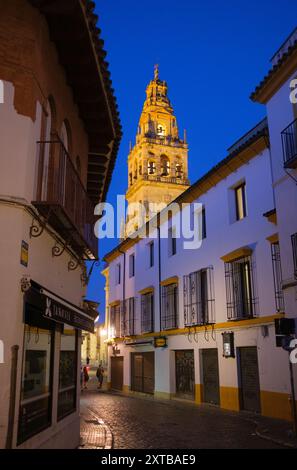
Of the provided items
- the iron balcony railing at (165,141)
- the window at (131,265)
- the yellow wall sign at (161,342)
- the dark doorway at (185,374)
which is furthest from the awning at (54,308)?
the iron balcony railing at (165,141)

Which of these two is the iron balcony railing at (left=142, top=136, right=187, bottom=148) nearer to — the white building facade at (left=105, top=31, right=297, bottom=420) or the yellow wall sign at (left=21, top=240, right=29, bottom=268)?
the white building facade at (left=105, top=31, right=297, bottom=420)

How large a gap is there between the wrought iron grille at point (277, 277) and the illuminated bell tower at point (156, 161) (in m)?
42.9

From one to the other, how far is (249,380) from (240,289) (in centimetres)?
332

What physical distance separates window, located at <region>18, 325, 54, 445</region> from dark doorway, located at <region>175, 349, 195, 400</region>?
1471 cm

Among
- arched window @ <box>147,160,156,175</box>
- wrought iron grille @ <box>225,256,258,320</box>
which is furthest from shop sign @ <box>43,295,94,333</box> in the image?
arched window @ <box>147,160,156,175</box>

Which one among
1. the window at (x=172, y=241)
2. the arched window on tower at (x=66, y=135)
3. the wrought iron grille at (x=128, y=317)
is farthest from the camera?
the wrought iron grille at (x=128, y=317)

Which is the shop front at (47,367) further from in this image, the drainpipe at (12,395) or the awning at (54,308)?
the drainpipe at (12,395)

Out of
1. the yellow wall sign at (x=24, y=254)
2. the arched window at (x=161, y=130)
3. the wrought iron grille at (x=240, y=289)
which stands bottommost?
the yellow wall sign at (x=24, y=254)

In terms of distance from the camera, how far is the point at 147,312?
90.5 feet

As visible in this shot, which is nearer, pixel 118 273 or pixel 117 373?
pixel 117 373

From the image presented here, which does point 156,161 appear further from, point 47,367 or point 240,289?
point 47,367

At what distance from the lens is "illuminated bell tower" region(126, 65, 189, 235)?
5991 centimetres

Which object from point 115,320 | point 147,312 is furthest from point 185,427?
point 115,320

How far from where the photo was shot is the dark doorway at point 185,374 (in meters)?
21.6
